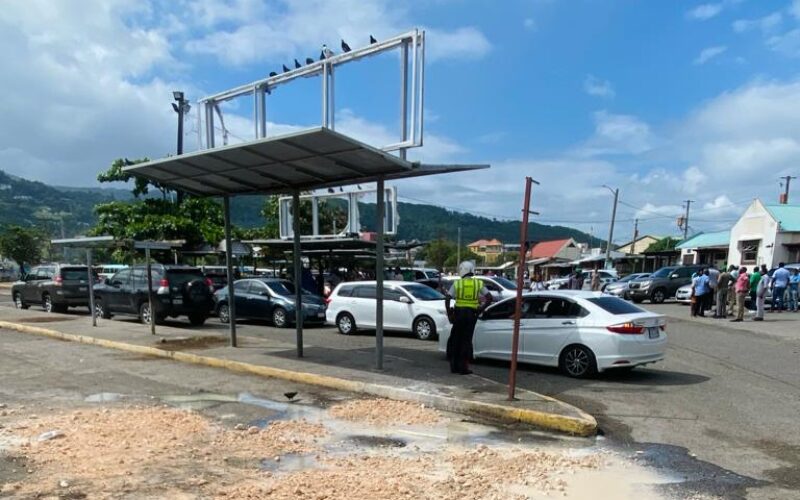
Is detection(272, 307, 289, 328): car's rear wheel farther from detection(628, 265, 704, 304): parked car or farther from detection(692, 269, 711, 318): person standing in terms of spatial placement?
detection(628, 265, 704, 304): parked car

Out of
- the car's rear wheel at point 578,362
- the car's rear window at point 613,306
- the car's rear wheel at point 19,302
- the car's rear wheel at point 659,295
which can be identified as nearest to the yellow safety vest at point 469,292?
the car's rear wheel at point 578,362

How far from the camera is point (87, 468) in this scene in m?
4.93

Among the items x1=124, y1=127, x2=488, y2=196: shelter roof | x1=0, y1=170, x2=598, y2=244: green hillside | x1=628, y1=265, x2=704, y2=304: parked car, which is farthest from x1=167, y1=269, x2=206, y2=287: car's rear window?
x1=0, y1=170, x2=598, y2=244: green hillside

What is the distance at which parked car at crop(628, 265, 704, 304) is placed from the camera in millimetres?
27219

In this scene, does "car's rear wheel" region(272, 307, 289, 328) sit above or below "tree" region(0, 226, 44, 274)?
below

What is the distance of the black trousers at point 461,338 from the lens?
922 cm

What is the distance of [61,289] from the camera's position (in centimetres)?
2047

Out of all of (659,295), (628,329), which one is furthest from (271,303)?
(659,295)

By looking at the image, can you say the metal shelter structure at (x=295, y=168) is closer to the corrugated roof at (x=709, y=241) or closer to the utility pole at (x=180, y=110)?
the utility pole at (x=180, y=110)

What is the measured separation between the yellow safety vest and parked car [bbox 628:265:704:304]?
20582 mm

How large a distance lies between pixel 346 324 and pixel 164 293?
518cm

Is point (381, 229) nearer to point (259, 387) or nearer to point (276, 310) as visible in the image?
point (259, 387)

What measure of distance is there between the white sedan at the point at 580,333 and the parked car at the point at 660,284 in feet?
62.5

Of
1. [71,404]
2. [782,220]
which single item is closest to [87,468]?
[71,404]
